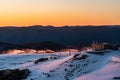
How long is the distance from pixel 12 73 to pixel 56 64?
20.3 ft

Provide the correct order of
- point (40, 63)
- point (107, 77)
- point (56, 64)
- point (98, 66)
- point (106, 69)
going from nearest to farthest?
1. point (107, 77)
2. point (106, 69)
3. point (98, 66)
4. point (56, 64)
5. point (40, 63)

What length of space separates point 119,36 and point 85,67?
5203 inches

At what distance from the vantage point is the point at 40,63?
188 ft

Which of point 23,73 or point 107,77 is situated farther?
point 23,73

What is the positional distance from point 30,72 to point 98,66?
6.65 metres

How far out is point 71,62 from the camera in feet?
168

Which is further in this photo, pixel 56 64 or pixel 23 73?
pixel 56 64

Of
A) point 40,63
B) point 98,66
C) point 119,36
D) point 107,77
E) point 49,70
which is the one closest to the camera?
point 107,77

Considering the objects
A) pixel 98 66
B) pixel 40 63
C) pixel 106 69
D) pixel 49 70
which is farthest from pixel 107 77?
pixel 40 63

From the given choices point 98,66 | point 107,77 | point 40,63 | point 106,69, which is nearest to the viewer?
point 107,77

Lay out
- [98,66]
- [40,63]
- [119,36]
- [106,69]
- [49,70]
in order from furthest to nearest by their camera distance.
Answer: [119,36]
[40,63]
[49,70]
[98,66]
[106,69]

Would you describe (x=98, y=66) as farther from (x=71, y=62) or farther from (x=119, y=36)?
(x=119, y=36)

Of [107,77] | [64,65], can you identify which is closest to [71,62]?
[64,65]

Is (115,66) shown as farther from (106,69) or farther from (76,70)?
→ (76,70)
